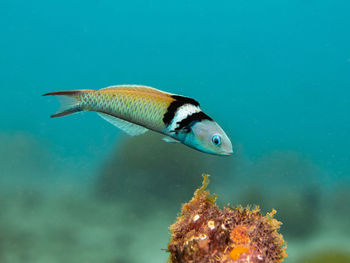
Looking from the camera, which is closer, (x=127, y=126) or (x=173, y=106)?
(x=173, y=106)

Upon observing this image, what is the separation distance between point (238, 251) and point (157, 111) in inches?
48.8

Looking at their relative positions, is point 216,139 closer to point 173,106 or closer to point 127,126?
point 173,106

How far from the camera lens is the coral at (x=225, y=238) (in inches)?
88.0

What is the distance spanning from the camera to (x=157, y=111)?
6.42 feet

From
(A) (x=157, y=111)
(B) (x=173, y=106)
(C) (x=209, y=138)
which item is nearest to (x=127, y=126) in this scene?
(A) (x=157, y=111)

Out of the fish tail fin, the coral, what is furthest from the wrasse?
the coral

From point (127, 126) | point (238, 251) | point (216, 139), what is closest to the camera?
point (216, 139)

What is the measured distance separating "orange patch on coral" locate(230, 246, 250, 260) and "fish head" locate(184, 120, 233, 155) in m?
0.81

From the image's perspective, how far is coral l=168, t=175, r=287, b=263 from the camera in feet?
7.34

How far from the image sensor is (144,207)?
9.27 m

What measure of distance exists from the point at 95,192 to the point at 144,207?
177 centimetres

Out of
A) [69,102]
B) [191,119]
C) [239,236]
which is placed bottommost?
[239,236]

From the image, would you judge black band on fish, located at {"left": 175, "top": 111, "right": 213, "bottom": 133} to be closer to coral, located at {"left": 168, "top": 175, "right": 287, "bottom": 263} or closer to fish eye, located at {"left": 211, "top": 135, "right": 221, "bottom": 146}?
fish eye, located at {"left": 211, "top": 135, "right": 221, "bottom": 146}

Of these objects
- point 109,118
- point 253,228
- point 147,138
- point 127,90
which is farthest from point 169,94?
point 147,138
